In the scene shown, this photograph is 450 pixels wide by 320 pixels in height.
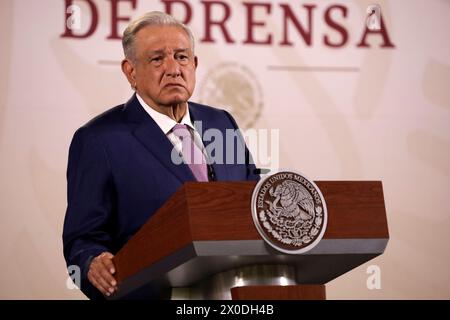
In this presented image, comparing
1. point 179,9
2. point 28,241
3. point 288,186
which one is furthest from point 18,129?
point 288,186

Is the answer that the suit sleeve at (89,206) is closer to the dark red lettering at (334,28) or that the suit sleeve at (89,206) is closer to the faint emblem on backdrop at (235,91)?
the faint emblem on backdrop at (235,91)

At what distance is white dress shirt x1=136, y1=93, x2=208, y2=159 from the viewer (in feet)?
7.36

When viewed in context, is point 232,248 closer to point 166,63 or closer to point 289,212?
point 289,212

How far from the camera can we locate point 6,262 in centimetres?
333

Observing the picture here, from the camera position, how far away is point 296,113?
362 centimetres

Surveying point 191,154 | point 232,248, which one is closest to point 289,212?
point 232,248

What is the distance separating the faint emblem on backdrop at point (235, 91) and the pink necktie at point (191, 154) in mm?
1203

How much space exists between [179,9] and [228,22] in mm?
198

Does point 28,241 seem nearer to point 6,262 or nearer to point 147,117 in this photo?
point 6,262

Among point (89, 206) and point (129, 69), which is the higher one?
point (129, 69)

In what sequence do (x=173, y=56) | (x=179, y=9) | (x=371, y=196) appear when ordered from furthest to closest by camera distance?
(x=179, y=9) < (x=173, y=56) < (x=371, y=196)

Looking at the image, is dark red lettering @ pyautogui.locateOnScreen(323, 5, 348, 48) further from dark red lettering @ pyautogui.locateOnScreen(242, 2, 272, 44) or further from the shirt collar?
the shirt collar

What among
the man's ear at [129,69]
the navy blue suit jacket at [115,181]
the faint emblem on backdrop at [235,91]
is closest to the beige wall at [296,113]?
the faint emblem on backdrop at [235,91]

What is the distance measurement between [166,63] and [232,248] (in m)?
0.76
